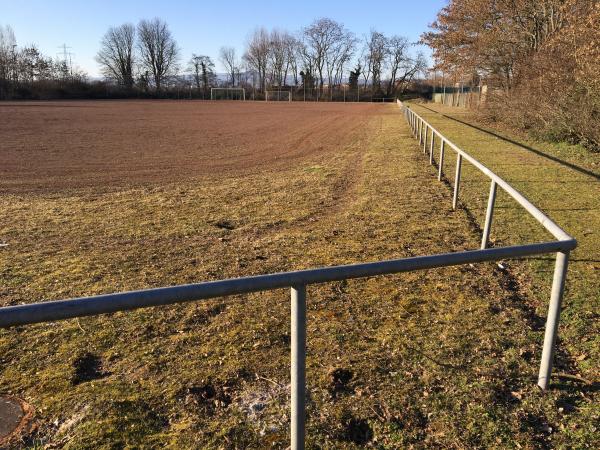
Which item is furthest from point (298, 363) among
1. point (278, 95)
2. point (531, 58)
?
point (278, 95)

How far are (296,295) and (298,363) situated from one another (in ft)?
1.19

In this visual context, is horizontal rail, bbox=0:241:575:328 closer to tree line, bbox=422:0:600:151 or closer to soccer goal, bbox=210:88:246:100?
tree line, bbox=422:0:600:151

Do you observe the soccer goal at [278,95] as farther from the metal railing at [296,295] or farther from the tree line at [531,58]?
the metal railing at [296,295]

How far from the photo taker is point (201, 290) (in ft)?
5.99

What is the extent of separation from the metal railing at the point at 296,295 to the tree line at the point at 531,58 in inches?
420

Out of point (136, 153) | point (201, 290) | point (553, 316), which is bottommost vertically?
point (136, 153)

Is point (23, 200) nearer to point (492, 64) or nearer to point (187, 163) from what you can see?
point (187, 163)

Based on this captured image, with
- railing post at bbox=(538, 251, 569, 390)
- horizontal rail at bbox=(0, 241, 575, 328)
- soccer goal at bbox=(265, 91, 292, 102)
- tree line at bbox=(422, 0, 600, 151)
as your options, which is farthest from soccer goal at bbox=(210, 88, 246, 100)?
horizontal rail at bbox=(0, 241, 575, 328)

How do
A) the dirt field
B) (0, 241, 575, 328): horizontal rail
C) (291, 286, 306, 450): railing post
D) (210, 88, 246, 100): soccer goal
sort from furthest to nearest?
(210, 88, 246, 100): soccer goal, the dirt field, (291, 286, 306, 450): railing post, (0, 241, 575, 328): horizontal rail

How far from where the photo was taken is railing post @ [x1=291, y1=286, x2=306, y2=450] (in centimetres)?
214

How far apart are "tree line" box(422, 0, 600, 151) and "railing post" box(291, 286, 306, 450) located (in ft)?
39.0

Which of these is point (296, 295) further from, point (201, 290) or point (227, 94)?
point (227, 94)

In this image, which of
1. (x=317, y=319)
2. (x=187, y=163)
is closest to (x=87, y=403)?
(x=317, y=319)

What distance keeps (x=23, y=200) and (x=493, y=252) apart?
342 inches
